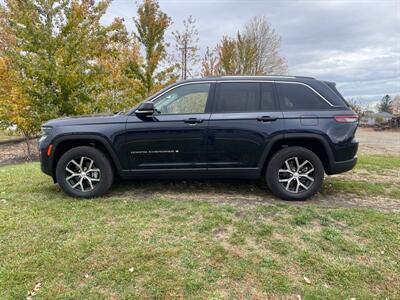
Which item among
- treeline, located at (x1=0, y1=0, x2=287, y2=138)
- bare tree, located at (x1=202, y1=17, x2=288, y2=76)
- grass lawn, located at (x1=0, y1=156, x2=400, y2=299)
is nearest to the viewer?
grass lawn, located at (x1=0, y1=156, x2=400, y2=299)

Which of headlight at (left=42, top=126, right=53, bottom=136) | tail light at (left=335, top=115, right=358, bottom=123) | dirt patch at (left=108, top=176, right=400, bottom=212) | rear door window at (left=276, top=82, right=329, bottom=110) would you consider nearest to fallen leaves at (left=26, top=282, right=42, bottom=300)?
dirt patch at (left=108, top=176, right=400, bottom=212)

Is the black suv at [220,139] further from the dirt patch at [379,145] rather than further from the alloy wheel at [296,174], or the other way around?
the dirt patch at [379,145]

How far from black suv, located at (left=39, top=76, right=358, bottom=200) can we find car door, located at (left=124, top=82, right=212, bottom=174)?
14 mm

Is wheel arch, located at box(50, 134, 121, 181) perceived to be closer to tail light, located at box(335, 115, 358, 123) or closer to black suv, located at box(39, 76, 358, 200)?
black suv, located at box(39, 76, 358, 200)

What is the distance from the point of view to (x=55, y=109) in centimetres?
981

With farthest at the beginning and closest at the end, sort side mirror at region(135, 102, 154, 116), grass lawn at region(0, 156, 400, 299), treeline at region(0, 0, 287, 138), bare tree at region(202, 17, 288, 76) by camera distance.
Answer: bare tree at region(202, 17, 288, 76)
treeline at region(0, 0, 287, 138)
side mirror at region(135, 102, 154, 116)
grass lawn at region(0, 156, 400, 299)

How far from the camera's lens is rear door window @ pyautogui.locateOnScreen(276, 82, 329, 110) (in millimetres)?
4473

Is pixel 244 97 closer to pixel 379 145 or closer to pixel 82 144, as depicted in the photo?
pixel 82 144

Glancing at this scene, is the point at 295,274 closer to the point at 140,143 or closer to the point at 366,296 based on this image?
the point at 366,296

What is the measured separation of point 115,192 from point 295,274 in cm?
298

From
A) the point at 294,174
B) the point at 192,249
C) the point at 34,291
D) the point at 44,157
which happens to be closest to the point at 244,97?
the point at 294,174

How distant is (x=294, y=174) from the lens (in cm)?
448

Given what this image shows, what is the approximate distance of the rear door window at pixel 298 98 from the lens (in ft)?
14.7

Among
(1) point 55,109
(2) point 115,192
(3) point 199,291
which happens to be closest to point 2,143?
(1) point 55,109
